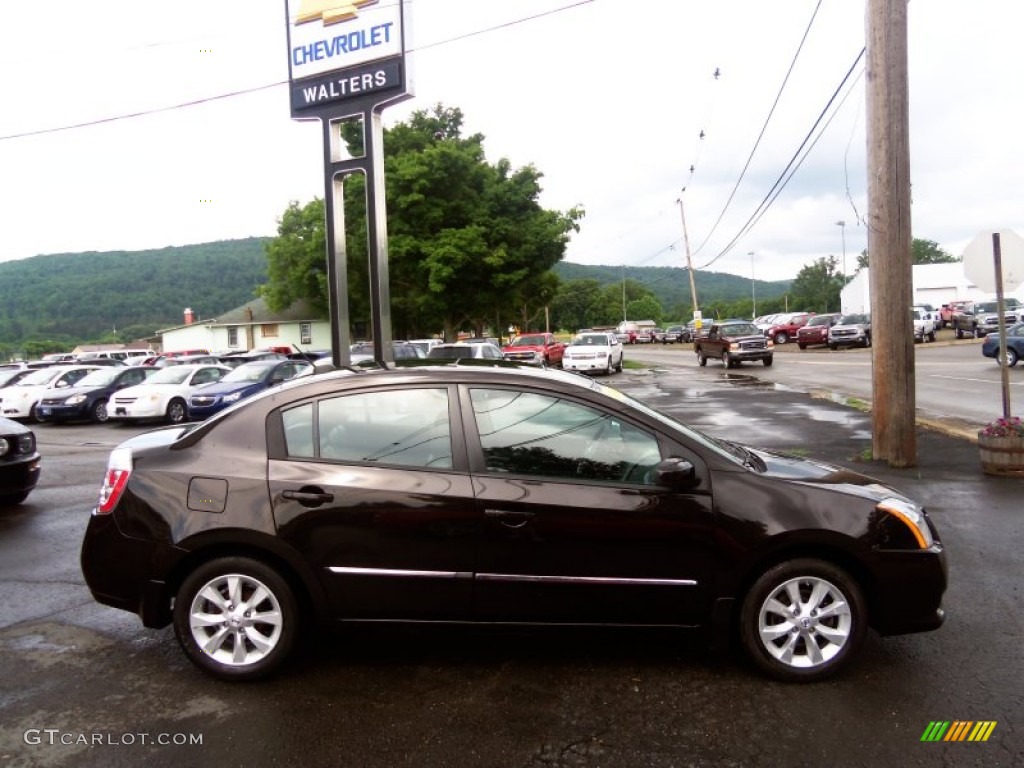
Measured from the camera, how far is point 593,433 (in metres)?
3.95

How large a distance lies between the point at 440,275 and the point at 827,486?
32189 millimetres

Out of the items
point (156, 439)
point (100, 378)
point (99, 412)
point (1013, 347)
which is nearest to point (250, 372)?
point (99, 412)

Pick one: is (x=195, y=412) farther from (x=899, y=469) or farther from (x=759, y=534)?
(x=759, y=534)

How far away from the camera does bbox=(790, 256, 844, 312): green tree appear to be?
4675 inches

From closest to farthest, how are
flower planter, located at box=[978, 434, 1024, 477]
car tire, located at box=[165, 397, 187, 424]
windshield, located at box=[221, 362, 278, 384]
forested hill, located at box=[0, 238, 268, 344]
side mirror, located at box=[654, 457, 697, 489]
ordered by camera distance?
side mirror, located at box=[654, 457, 697, 489] < flower planter, located at box=[978, 434, 1024, 477] < car tire, located at box=[165, 397, 187, 424] < windshield, located at box=[221, 362, 278, 384] < forested hill, located at box=[0, 238, 268, 344]

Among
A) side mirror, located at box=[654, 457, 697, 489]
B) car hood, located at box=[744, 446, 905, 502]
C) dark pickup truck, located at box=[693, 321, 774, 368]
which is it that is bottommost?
car hood, located at box=[744, 446, 905, 502]

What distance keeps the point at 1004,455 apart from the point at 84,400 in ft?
64.5

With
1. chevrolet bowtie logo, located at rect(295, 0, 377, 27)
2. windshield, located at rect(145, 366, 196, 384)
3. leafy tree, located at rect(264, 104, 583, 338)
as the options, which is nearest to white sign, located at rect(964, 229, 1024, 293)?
chevrolet bowtie logo, located at rect(295, 0, 377, 27)

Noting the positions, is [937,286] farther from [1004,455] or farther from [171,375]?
[1004,455]

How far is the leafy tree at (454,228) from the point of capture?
36188mm

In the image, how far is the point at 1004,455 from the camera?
27.5ft

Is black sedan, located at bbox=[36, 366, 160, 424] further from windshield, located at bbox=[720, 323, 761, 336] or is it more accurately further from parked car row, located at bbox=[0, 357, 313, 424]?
windshield, located at bbox=[720, 323, 761, 336]

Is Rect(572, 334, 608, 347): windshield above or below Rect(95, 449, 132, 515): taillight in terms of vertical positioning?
above

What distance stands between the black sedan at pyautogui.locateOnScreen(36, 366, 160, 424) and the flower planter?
1871 centimetres
